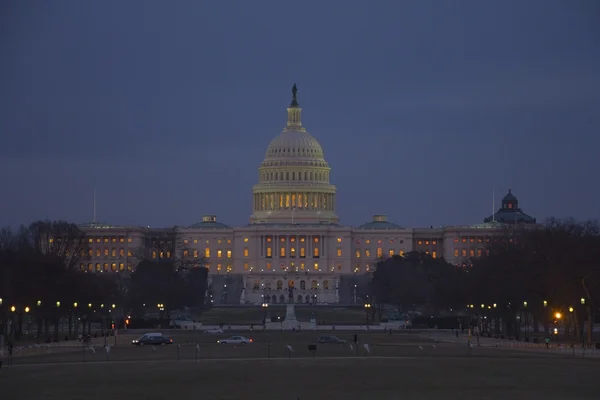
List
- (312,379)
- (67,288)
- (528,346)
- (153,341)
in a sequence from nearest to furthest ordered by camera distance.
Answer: (312,379) → (528,346) → (153,341) → (67,288)

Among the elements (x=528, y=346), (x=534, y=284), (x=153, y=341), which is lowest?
(x=528, y=346)

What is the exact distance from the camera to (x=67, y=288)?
120188 millimetres

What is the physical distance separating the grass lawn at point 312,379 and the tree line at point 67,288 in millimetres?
36737

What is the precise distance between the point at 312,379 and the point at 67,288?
59.2 metres

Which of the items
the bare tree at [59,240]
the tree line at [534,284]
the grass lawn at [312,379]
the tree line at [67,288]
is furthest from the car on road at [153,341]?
the bare tree at [59,240]

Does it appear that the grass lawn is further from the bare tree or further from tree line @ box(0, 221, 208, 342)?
the bare tree

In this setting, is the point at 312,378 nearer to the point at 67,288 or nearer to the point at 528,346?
the point at 528,346

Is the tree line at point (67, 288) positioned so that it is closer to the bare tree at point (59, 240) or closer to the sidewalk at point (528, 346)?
the bare tree at point (59, 240)

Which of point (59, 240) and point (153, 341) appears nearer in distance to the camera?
Answer: point (153, 341)

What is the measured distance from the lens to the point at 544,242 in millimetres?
126125

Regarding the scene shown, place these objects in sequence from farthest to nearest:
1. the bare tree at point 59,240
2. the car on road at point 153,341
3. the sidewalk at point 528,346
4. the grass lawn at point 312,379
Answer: the bare tree at point 59,240, the car on road at point 153,341, the sidewalk at point 528,346, the grass lawn at point 312,379

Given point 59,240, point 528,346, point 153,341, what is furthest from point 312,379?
point 59,240

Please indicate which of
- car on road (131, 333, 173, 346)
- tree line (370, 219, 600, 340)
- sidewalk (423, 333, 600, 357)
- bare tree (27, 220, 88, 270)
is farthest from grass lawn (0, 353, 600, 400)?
bare tree (27, 220, 88, 270)

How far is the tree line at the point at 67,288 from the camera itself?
111812 millimetres
